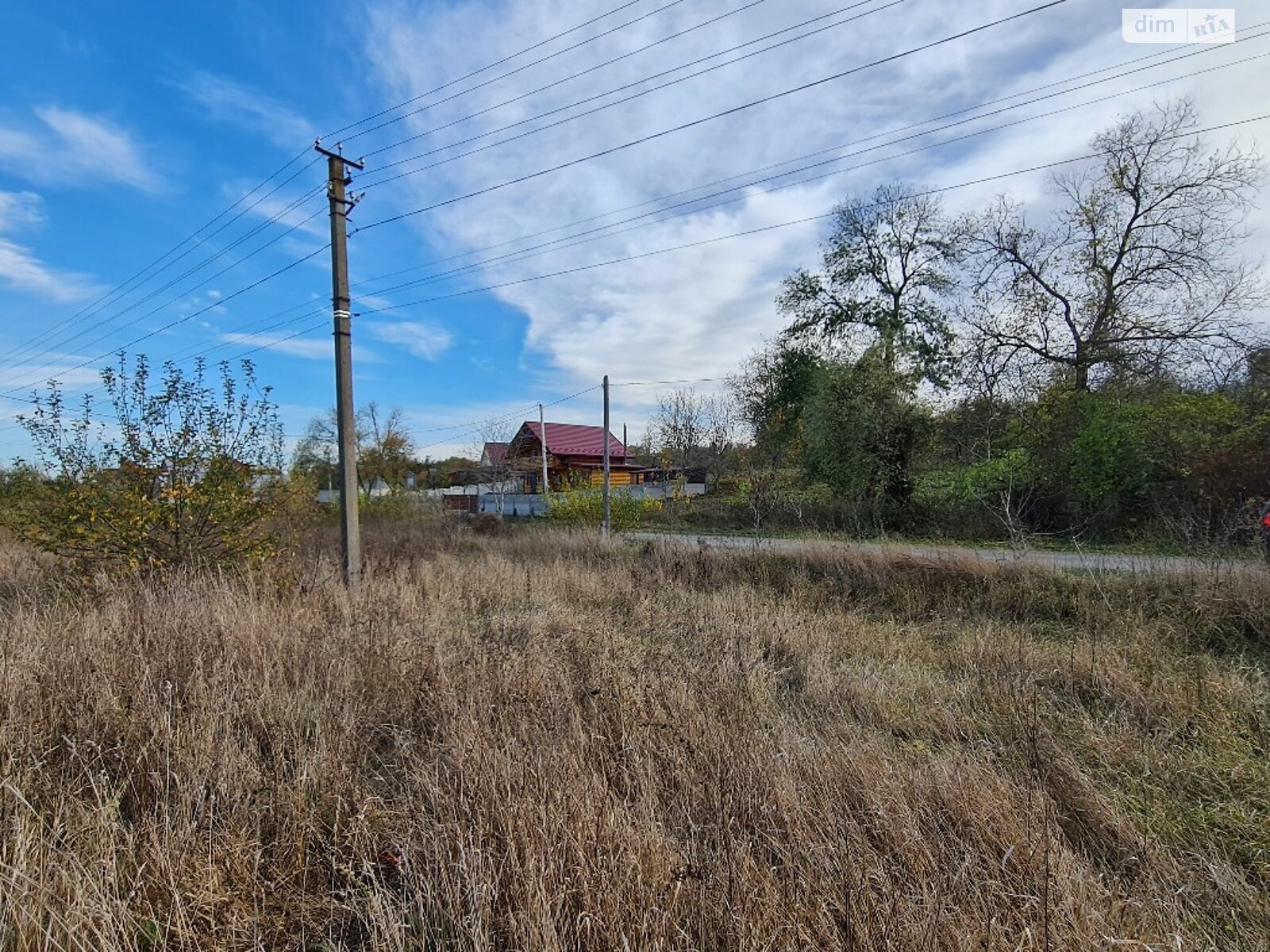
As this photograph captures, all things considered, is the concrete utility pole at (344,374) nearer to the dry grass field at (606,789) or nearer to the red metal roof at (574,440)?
the dry grass field at (606,789)

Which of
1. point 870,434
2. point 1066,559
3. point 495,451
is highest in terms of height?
point 495,451

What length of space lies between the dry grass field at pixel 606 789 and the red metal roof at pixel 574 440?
35.8 m

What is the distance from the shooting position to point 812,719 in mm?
3662

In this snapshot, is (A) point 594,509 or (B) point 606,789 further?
(A) point 594,509

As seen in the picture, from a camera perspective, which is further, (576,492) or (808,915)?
(576,492)

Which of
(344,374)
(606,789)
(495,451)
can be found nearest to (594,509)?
(344,374)

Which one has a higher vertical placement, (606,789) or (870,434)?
(870,434)

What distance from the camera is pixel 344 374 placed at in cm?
838

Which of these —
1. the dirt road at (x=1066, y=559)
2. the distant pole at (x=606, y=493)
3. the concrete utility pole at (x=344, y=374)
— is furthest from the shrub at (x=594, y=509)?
the concrete utility pole at (x=344, y=374)

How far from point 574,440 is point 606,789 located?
40.9 metres

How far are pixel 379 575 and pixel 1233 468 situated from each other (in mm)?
16263

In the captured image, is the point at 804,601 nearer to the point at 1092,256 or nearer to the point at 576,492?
the point at 576,492

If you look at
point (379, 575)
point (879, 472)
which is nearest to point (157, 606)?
point (379, 575)

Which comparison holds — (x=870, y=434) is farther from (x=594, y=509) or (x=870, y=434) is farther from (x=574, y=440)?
(x=574, y=440)
